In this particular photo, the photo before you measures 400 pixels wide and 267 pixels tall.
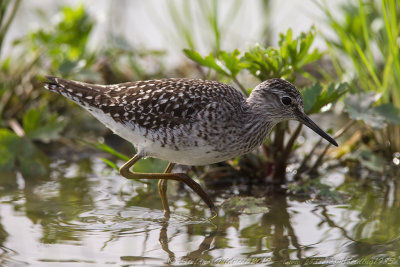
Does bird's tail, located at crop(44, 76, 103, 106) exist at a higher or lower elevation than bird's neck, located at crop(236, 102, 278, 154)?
higher

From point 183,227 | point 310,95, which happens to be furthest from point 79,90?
point 310,95

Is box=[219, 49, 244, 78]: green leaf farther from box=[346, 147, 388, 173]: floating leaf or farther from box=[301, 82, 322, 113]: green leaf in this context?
box=[346, 147, 388, 173]: floating leaf

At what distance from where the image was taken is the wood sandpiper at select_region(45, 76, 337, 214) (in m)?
5.75

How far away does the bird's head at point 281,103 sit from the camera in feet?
19.4

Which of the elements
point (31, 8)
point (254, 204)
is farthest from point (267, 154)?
point (31, 8)

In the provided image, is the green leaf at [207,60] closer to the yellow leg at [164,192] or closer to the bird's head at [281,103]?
the bird's head at [281,103]

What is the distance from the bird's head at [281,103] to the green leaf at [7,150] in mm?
3197

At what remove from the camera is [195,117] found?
228 inches

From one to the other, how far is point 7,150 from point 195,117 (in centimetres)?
287

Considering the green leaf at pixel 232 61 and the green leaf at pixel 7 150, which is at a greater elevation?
the green leaf at pixel 232 61

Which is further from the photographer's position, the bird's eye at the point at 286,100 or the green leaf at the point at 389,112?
the green leaf at the point at 389,112

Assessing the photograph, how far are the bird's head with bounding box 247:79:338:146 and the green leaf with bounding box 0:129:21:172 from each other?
320 cm

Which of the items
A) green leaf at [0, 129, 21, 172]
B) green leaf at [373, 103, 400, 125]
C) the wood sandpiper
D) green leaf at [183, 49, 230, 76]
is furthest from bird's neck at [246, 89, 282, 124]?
green leaf at [0, 129, 21, 172]

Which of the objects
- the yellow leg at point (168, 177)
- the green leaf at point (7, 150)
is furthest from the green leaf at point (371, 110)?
the green leaf at point (7, 150)
